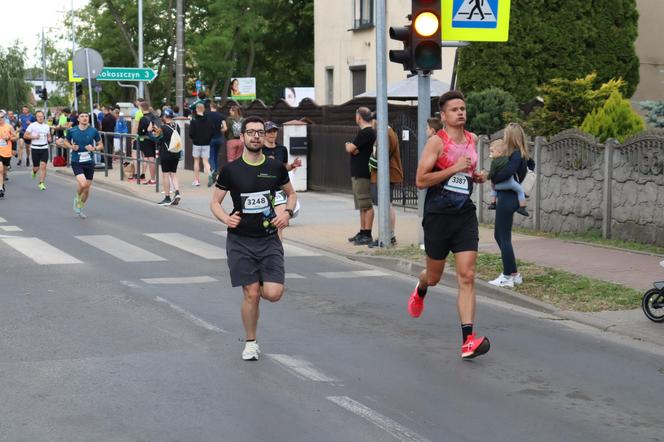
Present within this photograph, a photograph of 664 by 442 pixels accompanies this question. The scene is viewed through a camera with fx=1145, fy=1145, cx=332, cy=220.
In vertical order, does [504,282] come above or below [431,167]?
below

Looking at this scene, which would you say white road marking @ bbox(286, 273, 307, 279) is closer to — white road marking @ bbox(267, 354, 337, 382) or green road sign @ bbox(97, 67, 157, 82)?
white road marking @ bbox(267, 354, 337, 382)

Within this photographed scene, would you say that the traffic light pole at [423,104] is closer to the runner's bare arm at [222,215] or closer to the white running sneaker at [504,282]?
the white running sneaker at [504,282]

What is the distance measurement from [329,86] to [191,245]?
23754 mm

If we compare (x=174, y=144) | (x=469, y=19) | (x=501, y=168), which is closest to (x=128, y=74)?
(x=174, y=144)

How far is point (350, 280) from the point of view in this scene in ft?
42.7

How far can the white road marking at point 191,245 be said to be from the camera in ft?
49.5

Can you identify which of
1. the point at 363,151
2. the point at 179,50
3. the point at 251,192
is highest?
the point at 179,50

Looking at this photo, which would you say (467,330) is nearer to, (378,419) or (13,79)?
(378,419)

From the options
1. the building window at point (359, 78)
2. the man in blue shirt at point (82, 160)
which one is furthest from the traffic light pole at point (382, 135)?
the building window at point (359, 78)

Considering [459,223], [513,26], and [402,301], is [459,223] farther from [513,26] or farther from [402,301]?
[513,26]

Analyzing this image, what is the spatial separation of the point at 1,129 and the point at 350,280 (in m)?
14.1

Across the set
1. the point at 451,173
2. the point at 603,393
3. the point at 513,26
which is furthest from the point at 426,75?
the point at 513,26

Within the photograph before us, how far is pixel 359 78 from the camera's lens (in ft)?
121

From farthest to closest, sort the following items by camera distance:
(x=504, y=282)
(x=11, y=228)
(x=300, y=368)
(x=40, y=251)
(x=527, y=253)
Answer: (x=11, y=228) → (x=40, y=251) → (x=527, y=253) → (x=504, y=282) → (x=300, y=368)
